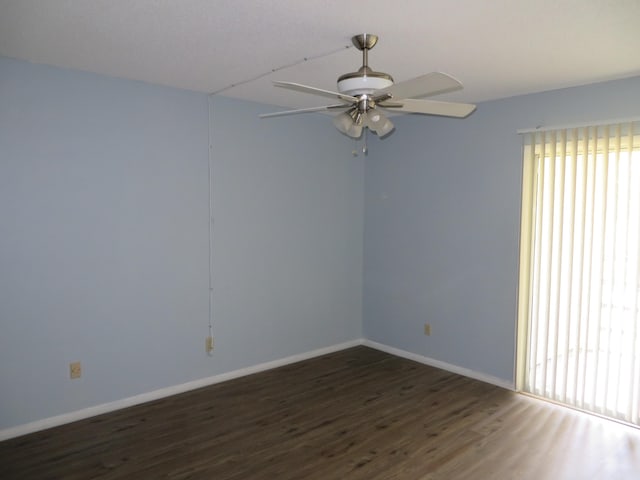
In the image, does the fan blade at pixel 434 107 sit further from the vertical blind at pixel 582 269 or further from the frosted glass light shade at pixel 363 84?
the vertical blind at pixel 582 269

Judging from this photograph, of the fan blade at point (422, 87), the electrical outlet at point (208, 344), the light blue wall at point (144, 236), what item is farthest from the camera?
the electrical outlet at point (208, 344)

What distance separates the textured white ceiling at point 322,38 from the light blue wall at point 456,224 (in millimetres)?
388

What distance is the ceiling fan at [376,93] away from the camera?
2.09 m

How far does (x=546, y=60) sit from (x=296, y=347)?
10.7 ft

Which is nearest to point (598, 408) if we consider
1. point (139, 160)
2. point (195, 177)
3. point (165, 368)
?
point (165, 368)

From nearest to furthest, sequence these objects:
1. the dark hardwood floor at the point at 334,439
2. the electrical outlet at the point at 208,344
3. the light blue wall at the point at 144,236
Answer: the dark hardwood floor at the point at 334,439 < the light blue wall at the point at 144,236 < the electrical outlet at the point at 208,344

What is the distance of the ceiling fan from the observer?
2.09 meters

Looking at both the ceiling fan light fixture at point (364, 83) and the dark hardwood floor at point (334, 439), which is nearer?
the ceiling fan light fixture at point (364, 83)

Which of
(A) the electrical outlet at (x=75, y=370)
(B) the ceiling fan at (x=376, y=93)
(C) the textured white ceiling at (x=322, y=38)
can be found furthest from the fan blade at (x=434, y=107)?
(A) the electrical outlet at (x=75, y=370)

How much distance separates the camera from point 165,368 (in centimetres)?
376

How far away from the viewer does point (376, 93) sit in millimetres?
2236

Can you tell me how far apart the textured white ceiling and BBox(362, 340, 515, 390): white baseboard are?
2477mm

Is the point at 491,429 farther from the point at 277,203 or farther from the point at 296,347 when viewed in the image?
the point at 277,203

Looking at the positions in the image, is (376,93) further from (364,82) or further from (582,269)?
(582,269)
